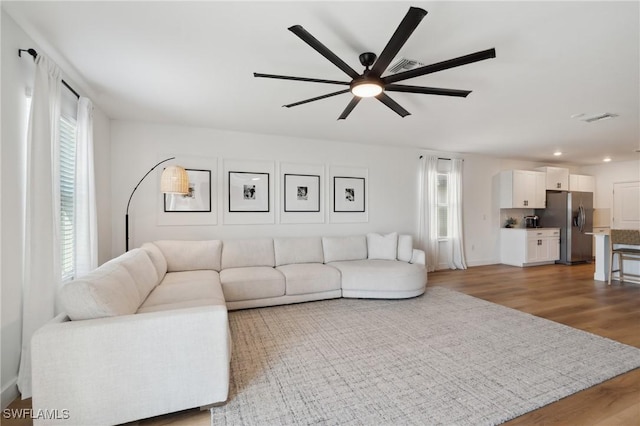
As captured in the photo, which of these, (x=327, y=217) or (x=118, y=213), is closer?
(x=118, y=213)

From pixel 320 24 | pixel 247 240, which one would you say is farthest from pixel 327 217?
pixel 320 24

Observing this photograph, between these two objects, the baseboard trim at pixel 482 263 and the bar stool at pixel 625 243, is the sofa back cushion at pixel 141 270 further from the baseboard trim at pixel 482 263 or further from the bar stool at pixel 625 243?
the bar stool at pixel 625 243

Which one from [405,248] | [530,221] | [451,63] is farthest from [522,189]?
[451,63]

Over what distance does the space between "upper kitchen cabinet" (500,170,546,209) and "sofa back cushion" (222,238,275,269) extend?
555 centimetres

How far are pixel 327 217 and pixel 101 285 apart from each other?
371 centimetres

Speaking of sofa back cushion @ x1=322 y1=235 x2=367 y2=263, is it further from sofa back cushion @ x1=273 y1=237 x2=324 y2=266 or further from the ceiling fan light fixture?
the ceiling fan light fixture

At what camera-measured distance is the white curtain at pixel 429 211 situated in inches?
231

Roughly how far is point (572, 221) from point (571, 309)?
4.16m

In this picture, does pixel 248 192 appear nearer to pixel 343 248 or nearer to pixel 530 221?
pixel 343 248

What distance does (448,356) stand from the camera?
2438 millimetres

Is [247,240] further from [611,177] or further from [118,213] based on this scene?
[611,177]

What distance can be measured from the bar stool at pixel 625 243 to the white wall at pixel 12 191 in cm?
765

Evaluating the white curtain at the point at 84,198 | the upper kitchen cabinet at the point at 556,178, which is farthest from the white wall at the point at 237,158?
the upper kitchen cabinet at the point at 556,178

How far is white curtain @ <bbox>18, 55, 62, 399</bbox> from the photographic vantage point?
195 cm
